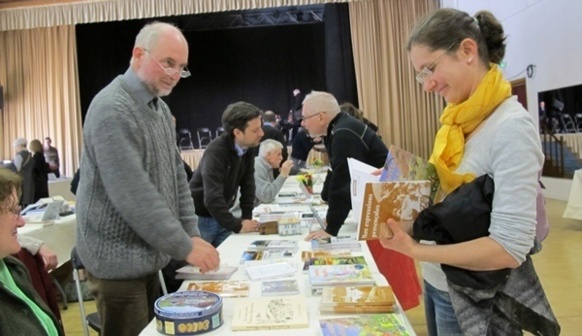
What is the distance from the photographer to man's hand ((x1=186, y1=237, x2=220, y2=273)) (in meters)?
1.45

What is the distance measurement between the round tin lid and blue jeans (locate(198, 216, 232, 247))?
4.84ft

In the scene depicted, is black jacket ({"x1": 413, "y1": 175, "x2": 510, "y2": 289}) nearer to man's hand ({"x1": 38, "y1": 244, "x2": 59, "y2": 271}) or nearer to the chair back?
man's hand ({"x1": 38, "y1": 244, "x2": 59, "y2": 271})

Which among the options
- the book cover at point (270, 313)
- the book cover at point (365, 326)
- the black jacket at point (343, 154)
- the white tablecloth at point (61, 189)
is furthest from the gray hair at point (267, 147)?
the white tablecloth at point (61, 189)

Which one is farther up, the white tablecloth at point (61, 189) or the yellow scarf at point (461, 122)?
the yellow scarf at point (461, 122)

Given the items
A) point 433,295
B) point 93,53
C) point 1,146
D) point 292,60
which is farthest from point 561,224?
point 1,146

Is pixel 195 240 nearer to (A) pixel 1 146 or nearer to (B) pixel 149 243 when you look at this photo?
(B) pixel 149 243

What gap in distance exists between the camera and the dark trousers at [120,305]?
4.83 ft

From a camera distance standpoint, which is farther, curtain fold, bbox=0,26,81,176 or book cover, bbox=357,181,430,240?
curtain fold, bbox=0,26,81,176

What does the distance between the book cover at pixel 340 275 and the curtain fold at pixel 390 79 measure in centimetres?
713

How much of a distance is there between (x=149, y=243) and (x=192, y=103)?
9.53 metres

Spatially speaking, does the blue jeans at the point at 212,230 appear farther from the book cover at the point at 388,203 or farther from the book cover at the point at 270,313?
the book cover at the point at 388,203

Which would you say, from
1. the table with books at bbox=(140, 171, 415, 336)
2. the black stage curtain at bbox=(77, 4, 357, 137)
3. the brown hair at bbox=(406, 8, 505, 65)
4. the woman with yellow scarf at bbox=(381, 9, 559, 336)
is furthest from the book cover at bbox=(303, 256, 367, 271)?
the black stage curtain at bbox=(77, 4, 357, 137)

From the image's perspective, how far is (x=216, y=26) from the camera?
1039cm

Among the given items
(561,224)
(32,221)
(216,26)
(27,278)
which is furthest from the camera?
(216,26)
